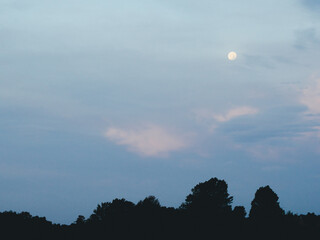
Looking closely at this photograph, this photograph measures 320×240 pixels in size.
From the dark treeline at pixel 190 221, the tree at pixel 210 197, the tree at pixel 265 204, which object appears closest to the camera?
the dark treeline at pixel 190 221

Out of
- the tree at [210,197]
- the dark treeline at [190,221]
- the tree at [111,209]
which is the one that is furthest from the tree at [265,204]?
the tree at [111,209]

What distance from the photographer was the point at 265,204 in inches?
4281

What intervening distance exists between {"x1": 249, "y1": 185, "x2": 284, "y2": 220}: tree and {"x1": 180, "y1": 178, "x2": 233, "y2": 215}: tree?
13795mm

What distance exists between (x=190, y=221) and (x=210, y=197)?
97.0 feet

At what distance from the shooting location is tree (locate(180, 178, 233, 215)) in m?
123

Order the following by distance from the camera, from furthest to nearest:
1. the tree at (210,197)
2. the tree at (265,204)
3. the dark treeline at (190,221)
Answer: the tree at (210,197), the tree at (265,204), the dark treeline at (190,221)

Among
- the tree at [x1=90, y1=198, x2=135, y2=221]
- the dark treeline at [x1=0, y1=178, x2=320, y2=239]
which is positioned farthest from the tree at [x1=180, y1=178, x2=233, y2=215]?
the tree at [x1=90, y1=198, x2=135, y2=221]

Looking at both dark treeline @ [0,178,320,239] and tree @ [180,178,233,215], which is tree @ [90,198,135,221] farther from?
tree @ [180,178,233,215]

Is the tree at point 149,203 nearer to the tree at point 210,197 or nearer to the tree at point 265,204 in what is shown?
the tree at point 210,197

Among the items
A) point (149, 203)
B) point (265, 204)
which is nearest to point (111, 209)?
point (149, 203)

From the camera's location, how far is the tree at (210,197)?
123 metres

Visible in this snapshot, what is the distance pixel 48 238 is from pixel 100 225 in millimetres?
10169

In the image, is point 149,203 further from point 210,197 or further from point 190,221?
point 190,221

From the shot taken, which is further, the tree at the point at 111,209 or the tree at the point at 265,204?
the tree at the point at 111,209
